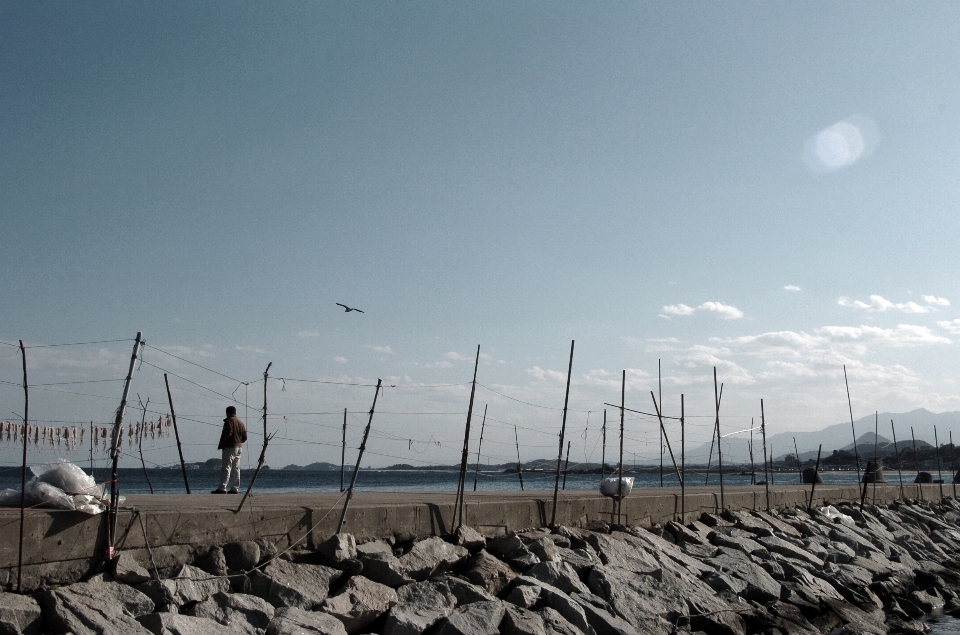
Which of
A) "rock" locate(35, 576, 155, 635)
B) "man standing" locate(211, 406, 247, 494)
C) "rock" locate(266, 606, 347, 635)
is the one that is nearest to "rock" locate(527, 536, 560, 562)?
"rock" locate(266, 606, 347, 635)

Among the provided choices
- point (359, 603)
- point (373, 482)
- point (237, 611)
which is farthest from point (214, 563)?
point (373, 482)

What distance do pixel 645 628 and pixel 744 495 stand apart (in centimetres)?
1003

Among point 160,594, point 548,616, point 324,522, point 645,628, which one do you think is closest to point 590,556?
A: point 645,628

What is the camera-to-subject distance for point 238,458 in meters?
12.6

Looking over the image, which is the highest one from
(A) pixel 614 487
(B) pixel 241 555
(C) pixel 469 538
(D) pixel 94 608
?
(A) pixel 614 487

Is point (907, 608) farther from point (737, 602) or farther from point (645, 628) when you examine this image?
point (645, 628)

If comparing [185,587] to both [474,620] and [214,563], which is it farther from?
[474,620]

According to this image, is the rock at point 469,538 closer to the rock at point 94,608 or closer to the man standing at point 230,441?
the man standing at point 230,441

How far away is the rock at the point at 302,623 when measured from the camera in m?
7.39

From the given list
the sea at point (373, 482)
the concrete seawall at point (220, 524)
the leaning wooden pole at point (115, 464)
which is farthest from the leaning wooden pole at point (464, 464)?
the sea at point (373, 482)

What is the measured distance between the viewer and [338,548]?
8.87 meters

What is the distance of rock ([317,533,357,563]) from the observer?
29.0 feet

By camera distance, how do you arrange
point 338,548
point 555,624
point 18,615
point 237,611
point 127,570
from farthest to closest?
point 555,624, point 338,548, point 237,611, point 127,570, point 18,615

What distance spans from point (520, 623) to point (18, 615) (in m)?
4.69
